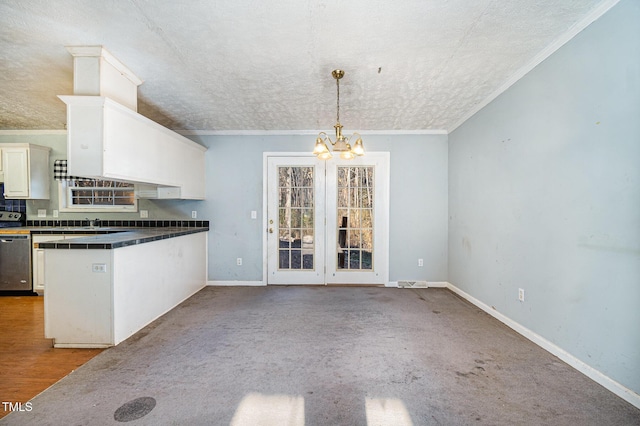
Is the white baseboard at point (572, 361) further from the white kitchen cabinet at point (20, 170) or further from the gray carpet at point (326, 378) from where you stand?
the white kitchen cabinet at point (20, 170)

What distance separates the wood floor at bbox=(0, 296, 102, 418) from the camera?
181 centimetres

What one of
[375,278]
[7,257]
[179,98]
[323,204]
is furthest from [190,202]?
[375,278]

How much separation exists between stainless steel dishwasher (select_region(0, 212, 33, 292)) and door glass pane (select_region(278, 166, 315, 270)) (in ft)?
11.3

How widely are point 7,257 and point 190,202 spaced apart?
95.6 inches

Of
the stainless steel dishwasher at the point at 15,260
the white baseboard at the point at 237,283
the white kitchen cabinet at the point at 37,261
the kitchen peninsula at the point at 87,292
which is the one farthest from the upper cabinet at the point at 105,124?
Result: the stainless steel dishwasher at the point at 15,260

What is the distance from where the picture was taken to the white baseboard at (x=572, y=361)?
1.67 meters

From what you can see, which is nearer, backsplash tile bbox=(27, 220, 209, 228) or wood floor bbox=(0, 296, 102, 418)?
wood floor bbox=(0, 296, 102, 418)

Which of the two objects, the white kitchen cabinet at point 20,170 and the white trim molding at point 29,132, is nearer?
the white kitchen cabinet at point 20,170

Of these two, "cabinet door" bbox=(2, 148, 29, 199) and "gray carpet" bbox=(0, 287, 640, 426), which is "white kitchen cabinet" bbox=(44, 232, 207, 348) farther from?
"cabinet door" bbox=(2, 148, 29, 199)

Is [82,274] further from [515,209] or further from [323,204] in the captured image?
[515,209]

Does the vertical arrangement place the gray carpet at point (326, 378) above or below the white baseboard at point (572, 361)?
below

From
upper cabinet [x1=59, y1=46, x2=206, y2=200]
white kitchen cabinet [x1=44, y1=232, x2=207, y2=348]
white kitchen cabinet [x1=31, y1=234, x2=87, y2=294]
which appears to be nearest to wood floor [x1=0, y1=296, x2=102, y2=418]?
white kitchen cabinet [x1=44, y1=232, x2=207, y2=348]

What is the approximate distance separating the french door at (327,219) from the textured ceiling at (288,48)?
105 cm

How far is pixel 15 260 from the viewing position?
12.3 ft
